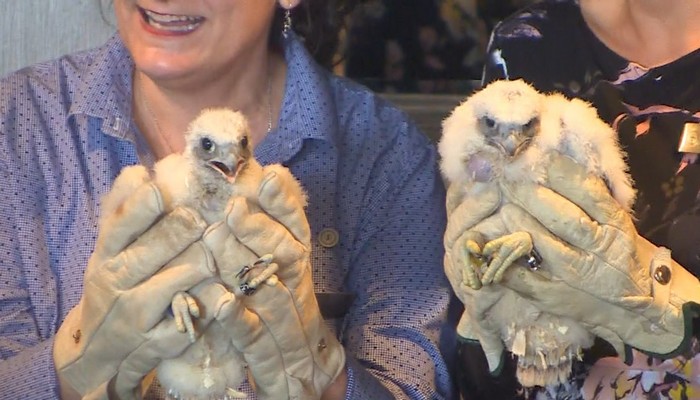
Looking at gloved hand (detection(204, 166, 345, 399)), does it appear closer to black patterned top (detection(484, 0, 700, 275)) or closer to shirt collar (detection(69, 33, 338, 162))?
shirt collar (detection(69, 33, 338, 162))

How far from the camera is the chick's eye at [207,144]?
39.4 inches

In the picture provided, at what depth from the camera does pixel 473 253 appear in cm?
104

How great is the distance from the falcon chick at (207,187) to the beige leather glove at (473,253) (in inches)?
7.1

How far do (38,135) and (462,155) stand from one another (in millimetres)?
539

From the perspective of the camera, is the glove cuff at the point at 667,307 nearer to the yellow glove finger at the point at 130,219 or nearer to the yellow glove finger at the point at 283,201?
the yellow glove finger at the point at 283,201

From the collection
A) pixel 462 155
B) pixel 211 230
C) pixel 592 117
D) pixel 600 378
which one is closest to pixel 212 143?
pixel 211 230

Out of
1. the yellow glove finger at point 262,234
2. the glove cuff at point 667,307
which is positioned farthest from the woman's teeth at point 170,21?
the glove cuff at point 667,307

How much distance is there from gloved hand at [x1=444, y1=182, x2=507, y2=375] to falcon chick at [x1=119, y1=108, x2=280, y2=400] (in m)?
0.18

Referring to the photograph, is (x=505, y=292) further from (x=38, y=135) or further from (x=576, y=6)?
(x=38, y=135)

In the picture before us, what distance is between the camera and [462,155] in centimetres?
103

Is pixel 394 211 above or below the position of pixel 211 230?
below

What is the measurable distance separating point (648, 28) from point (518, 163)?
39 centimetres

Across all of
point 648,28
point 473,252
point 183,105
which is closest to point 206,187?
point 473,252

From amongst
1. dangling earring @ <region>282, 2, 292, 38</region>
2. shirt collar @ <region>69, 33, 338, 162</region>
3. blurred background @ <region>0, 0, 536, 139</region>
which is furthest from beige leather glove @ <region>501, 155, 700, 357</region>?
blurred background @ <region>0, 0, 536, 139</region>
